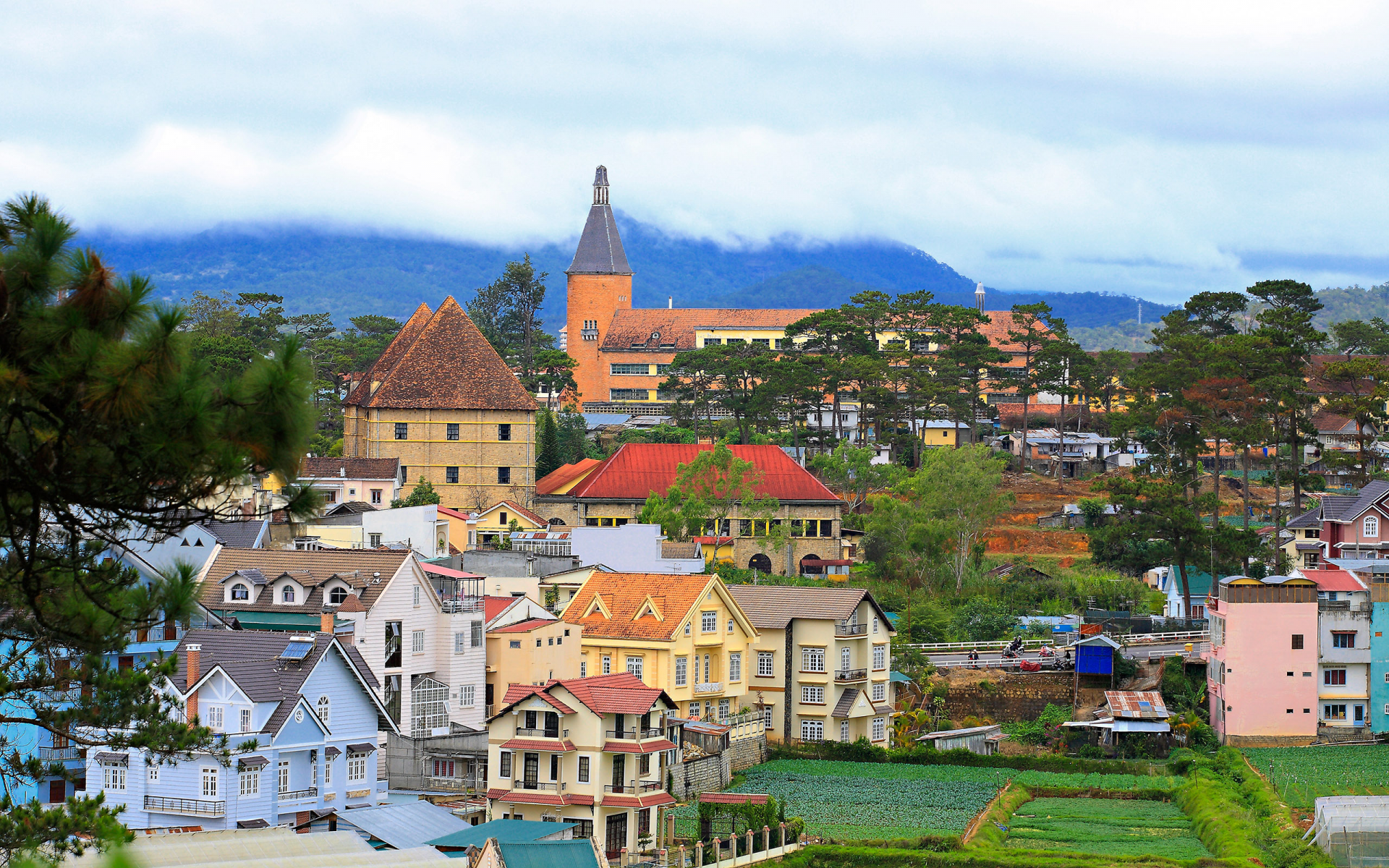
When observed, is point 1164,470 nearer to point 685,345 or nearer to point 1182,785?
point 1182,785

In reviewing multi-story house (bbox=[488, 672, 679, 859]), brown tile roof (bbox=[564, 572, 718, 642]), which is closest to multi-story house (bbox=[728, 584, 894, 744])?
brown tile roof (bbox=[564, 572, 718, 642])

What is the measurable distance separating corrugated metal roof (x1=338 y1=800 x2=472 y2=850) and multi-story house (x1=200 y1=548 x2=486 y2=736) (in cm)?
649

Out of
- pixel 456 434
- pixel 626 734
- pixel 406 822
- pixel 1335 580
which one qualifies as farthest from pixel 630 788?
pixel 456 434

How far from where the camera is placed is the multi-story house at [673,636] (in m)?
46.8

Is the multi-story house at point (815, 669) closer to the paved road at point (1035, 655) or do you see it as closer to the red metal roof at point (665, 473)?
→ the paved road at point (1035, 655)

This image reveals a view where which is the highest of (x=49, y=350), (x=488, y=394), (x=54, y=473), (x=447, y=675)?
(x=488, y=394)

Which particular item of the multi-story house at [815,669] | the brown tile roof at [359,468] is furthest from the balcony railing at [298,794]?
the brown tile roof at [359,468]

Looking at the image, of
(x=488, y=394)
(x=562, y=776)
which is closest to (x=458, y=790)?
(x=562, y=776)

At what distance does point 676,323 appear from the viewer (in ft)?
378

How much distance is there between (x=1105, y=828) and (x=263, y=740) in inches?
809

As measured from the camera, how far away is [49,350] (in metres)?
15.4

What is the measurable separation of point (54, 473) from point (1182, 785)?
35.8 metres

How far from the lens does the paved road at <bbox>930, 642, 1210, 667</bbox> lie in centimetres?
5538

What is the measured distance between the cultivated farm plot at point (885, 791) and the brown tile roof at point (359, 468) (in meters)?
28.3
